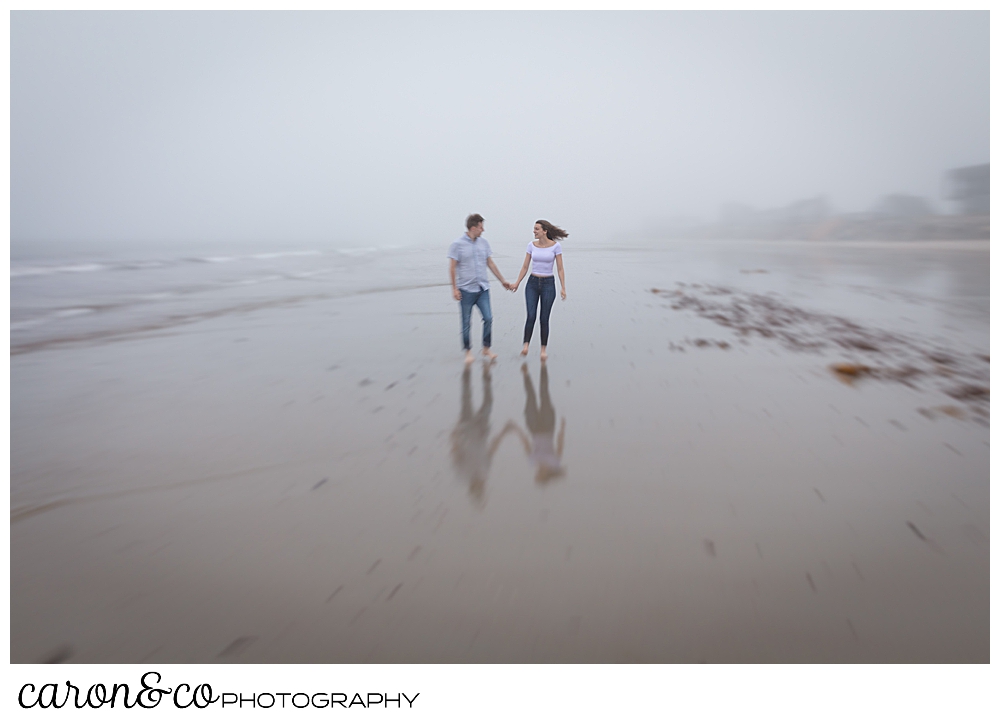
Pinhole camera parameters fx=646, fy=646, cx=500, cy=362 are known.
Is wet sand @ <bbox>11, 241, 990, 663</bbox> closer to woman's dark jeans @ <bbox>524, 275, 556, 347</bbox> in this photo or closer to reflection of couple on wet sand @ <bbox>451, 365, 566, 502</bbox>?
reflection of couple on wet sand @ <bbox>451, 365, 566, 502</bbox>

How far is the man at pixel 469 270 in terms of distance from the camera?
744cm

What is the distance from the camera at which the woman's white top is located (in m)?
7.61

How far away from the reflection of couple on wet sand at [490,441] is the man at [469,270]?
1511mm

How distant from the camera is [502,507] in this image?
3736 mm

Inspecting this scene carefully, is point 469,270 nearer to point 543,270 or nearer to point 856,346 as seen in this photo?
point 543,270

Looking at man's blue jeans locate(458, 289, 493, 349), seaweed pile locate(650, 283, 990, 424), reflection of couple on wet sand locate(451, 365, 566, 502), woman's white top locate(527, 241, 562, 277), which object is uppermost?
woman's white top locate(527, 241, 562, 277)

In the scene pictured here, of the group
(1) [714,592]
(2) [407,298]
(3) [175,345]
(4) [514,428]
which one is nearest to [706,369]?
(4) [514,428]

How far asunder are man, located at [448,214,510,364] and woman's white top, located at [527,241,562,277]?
0.51 metres

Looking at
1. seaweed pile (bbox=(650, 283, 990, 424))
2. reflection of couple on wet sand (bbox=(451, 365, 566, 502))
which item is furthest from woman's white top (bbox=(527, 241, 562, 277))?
seaweed pile (bbox=(650, 283, 990, 424))

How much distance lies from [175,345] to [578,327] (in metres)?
5.83

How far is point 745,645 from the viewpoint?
2598 mm

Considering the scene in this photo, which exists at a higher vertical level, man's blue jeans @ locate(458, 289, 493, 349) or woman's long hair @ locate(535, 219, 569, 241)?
woman's long hair @ locate(535, 219, 569, 241)

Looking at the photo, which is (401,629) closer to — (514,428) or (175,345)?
(514,428)

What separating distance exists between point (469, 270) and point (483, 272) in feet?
0.82
